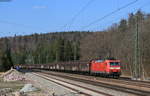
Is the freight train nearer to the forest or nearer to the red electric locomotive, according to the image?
the red electric locomotive

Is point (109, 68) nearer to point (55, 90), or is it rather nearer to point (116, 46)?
point (55, 90)

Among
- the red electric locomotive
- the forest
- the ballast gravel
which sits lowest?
the ballast gravel

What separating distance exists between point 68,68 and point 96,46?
21793 mm

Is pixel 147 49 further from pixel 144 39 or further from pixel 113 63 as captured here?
pixel 113 63

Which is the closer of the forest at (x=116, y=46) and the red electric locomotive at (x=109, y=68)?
the red electric locomotive at (x=109, y=68)

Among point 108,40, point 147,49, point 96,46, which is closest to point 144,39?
point 147,49

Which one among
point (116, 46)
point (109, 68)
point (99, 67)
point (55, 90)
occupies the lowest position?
point (55, 90)

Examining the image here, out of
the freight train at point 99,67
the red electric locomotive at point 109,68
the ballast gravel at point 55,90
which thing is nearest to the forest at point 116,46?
the red electric locomotive at point 109,68

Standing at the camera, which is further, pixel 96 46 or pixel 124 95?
pixel 96 46

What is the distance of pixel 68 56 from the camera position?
162 meters

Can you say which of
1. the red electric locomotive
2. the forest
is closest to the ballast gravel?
the red electric locomotive

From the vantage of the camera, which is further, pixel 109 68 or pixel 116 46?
pixel 116 46

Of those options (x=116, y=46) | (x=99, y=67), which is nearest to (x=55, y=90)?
(x=99, y=67)

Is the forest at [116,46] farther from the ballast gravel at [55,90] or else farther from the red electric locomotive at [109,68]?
the ballast gravel at [55,90]
